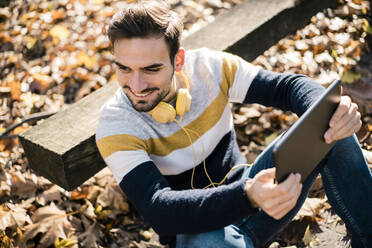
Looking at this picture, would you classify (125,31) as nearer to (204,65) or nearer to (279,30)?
(204,65)

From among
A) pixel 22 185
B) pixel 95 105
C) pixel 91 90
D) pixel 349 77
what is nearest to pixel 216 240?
pixel 95 105

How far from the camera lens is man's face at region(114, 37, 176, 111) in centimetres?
200

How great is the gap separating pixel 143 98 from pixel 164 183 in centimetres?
45

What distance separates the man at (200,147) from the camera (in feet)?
5.92

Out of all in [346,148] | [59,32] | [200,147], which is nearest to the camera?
[346,148]

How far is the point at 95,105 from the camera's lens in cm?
Answer: 271

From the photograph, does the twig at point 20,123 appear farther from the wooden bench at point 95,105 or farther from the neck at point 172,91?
the neck at point 172,91

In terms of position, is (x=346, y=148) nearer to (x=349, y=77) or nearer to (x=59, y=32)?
(x=349, y=77)

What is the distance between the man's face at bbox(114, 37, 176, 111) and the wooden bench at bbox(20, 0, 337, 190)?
1.78 ft

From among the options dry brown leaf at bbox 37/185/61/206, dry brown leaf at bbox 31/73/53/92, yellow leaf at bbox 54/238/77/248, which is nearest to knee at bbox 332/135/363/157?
yellow leaf at bbox 54/238/77/248

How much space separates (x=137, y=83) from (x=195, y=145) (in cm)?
50

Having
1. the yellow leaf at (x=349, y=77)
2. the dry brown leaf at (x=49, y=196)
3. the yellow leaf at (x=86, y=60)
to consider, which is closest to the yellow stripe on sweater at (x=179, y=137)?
the dry brown leaf at (x=49, y=196)

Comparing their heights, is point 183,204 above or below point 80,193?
above

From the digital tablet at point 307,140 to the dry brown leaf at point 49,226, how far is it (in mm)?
1668
